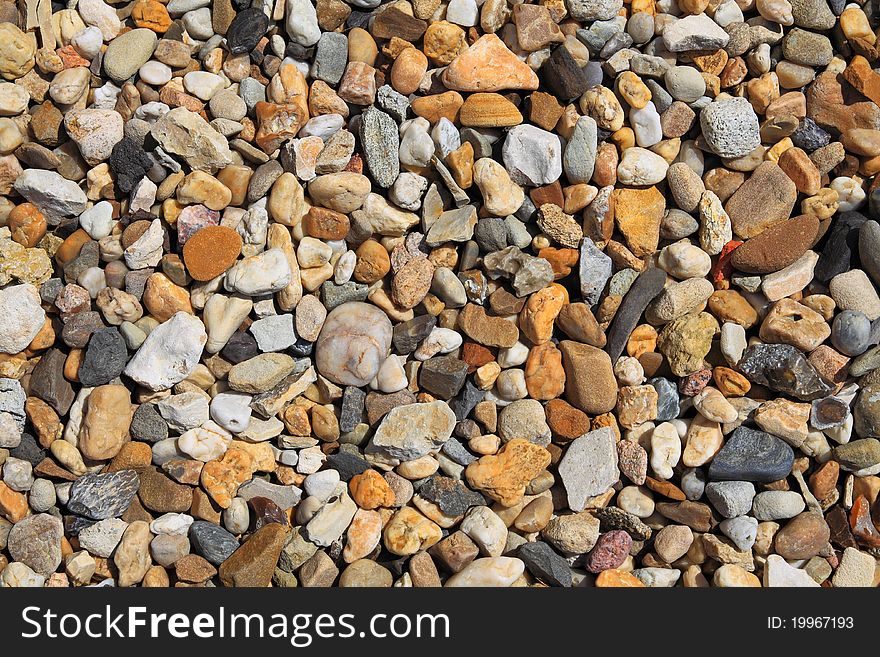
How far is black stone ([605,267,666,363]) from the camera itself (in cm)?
185

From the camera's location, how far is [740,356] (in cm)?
186

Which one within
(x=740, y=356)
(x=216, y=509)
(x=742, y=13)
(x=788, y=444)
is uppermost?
(x=742, y=13)

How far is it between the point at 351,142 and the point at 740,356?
107cm

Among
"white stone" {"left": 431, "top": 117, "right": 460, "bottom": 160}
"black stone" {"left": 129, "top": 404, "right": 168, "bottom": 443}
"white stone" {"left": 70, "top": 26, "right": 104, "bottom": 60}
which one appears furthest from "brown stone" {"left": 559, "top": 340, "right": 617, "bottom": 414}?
"white stone" {"left": 70, "top": 26, "right": 104, "bottom": 60}

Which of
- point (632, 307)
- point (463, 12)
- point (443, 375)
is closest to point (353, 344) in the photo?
point (443, 375)

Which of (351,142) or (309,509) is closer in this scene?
(309,509)

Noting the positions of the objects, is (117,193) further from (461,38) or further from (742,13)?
(742,13)

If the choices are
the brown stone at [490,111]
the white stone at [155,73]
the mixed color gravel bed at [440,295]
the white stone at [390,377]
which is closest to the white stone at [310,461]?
the mixed color gravel bed at [440,295]

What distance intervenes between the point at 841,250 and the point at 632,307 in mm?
529

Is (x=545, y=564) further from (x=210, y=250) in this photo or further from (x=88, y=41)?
(x=88, y=41)

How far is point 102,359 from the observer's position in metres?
1.80

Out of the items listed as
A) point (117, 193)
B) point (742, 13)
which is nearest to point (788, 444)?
point (742, 13)

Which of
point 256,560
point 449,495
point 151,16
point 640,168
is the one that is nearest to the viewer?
point 256,560

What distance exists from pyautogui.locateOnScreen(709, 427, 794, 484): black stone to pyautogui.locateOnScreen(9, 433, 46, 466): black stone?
5.11ft
